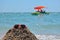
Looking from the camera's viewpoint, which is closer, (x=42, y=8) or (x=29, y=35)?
(x=29, y=35)

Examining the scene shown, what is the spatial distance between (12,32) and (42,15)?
51.2 feet

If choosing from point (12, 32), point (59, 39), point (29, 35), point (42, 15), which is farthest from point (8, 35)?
point (42, 15)

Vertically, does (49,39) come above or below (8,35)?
below

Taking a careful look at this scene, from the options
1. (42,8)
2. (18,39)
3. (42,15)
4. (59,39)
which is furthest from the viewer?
(42,15)

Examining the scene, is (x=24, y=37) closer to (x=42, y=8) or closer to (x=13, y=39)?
(x=13, y=39)

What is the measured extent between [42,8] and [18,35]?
13.4 m

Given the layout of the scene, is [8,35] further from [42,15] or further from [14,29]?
[42,15]

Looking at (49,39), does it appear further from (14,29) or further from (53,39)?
(14,29)

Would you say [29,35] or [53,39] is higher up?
[29,35]

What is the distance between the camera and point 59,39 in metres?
6.43

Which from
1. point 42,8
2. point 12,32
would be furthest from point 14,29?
point 42,8

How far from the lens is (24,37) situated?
2189 millimetres

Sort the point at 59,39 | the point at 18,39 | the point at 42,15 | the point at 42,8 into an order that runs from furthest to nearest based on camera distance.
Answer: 1. the point at 42,15
2. the point at 42,8
3. the point at 59,39
4. the point at 18,39

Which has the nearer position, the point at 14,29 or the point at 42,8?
the point at 14,29
